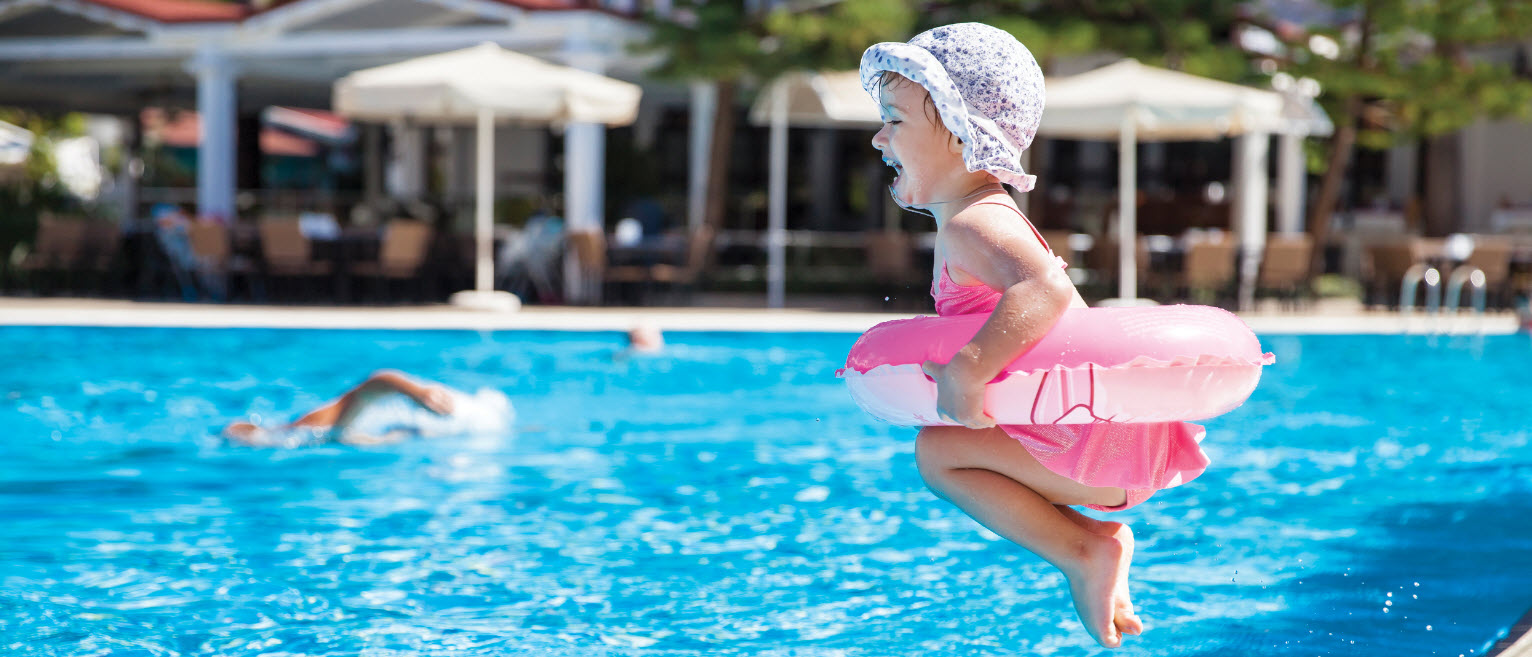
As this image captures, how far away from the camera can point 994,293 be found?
8.19 ft

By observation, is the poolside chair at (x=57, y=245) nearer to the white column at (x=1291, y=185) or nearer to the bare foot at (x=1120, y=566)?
the white column at (x=1291, y=185)

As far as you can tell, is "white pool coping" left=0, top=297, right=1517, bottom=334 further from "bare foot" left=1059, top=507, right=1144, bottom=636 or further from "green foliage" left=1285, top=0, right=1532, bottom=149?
"bare foot" left=1059, top=507, right=1144, bottom=636

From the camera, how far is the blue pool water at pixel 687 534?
13.3ft

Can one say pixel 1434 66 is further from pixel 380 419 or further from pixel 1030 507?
pixel 1030 507

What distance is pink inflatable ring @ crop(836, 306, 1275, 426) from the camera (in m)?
2.38

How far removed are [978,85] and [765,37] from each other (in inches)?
501

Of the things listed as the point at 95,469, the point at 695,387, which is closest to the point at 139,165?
the point at 695,387

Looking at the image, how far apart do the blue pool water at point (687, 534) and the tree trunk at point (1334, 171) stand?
626cm

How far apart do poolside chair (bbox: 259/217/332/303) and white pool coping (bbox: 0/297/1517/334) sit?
2.98ft

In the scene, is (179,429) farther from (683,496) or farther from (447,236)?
(447,236)

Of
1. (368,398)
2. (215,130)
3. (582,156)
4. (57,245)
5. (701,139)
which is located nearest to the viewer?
(368,398)

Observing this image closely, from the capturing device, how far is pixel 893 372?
8.11 feet

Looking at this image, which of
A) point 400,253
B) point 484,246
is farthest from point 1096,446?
point 400,253

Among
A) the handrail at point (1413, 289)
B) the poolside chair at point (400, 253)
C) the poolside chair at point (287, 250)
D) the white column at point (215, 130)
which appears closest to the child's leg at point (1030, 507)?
the handrail at point (1413, 289)
